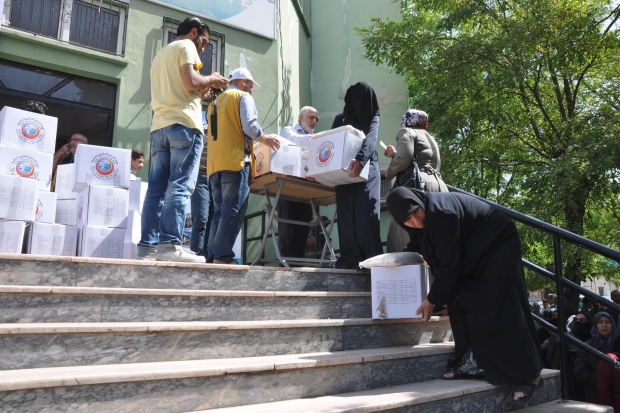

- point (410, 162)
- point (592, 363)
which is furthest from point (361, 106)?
point (592, 363)

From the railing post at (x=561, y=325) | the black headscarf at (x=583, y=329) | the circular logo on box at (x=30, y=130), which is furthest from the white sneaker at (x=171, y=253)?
the black headscarf at (x=583, y=329)

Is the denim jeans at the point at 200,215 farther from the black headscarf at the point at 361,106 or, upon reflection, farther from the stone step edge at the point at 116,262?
the stone step edge at the point at 116,262

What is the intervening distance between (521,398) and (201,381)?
1.98m

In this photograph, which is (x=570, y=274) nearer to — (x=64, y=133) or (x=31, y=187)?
(x=31, y=187)

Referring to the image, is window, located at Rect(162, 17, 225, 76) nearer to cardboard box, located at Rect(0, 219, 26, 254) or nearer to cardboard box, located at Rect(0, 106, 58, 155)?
cardboard box, located at Rect(0, 106, 58, 155)

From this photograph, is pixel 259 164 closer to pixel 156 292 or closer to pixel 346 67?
pixel 156 292

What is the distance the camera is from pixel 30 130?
15.0 feet

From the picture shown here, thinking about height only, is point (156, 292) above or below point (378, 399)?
above

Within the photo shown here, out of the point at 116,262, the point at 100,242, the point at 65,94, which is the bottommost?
the point at 116,262

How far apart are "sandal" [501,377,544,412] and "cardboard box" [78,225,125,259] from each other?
124 inches

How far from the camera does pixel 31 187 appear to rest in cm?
413

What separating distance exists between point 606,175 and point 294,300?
620cm

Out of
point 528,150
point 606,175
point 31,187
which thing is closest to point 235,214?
point 31,187

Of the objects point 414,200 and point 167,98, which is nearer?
point 414,200
